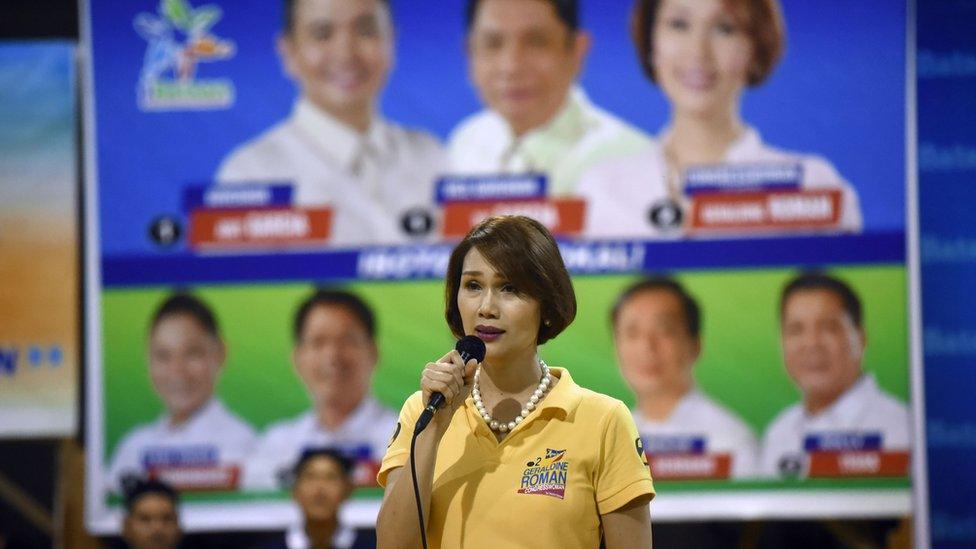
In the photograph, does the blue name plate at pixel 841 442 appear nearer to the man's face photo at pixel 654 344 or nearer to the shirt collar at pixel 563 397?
the man's face photo at pixel 654 344

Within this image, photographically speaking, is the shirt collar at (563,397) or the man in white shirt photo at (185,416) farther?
the man in white shirt photo at (185,416)

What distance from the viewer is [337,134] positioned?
15.6 feet

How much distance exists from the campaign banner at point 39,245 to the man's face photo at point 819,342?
2.91m

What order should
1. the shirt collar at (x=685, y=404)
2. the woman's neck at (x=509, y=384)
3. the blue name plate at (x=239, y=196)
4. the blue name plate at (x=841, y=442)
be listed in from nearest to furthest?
1. the woman's neck at (x=509, y=384)
2. the blue name plate at (x=841, y=442)
3. the shirt collar at (x=685, y=404)
4. the blue name plate at (x=239, y=196)

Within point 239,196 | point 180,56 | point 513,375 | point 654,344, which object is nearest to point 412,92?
point 239,196

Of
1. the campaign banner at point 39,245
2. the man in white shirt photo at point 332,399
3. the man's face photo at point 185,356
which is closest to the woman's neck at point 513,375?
the man in white shirt photo at point 332,399

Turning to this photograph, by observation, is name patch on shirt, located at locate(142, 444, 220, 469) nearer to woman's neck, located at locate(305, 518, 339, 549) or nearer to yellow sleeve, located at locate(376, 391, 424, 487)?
woman's neck, located at locate(305, 518, 339, 549)

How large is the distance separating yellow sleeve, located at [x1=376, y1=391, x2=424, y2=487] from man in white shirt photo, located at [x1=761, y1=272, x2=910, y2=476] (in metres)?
2.85

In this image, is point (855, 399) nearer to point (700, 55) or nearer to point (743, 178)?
point (743, 178)

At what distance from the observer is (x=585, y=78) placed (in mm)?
4637

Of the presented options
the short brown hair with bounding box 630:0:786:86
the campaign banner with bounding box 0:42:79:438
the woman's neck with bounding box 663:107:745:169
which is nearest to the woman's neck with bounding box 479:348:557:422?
the woman's neck with bounding box 663:107:745:169

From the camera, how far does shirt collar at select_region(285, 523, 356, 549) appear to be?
4.62 meters

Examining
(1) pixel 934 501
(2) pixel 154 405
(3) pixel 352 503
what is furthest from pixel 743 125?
(2) pixel 154 405

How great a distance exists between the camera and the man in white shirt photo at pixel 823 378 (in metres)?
4.44
